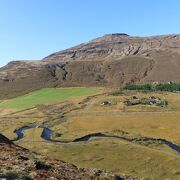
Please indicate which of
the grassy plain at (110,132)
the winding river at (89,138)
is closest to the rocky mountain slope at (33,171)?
the grassy plain at (110,132)

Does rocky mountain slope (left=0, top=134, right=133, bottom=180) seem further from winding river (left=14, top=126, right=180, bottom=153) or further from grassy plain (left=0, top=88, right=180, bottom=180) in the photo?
winding river (left=14, top=126, right=180, bottom=153)

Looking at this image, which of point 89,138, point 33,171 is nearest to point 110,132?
point 89,138

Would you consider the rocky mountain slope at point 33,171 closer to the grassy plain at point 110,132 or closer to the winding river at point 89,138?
the grassy plain at point 110,132

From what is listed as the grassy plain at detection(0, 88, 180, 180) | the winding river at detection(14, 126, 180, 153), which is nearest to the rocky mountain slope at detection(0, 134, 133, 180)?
the grassy plain at detection(0, 88, 180, 180)

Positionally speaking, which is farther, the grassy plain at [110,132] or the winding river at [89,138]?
the winding river at [89,138]

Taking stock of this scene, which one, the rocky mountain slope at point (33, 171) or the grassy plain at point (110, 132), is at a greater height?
the rocky mountain slope at point (33, 171)

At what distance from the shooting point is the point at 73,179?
30.6 m

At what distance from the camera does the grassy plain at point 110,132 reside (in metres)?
81.4

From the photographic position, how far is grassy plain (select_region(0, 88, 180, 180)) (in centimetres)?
→ 8144

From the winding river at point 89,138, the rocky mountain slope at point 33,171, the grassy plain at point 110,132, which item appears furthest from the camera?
the winding river at point 89,138

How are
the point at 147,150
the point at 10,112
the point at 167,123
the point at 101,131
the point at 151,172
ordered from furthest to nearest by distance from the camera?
the point at 10,112, the point at 167,123, the point at 101,131, the point at 147,150, the point at 151,172

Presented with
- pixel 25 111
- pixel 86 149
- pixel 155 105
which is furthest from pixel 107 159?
pixel 25 111

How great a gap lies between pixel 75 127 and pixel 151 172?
2756 inches

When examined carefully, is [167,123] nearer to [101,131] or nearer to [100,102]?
[101,131]
